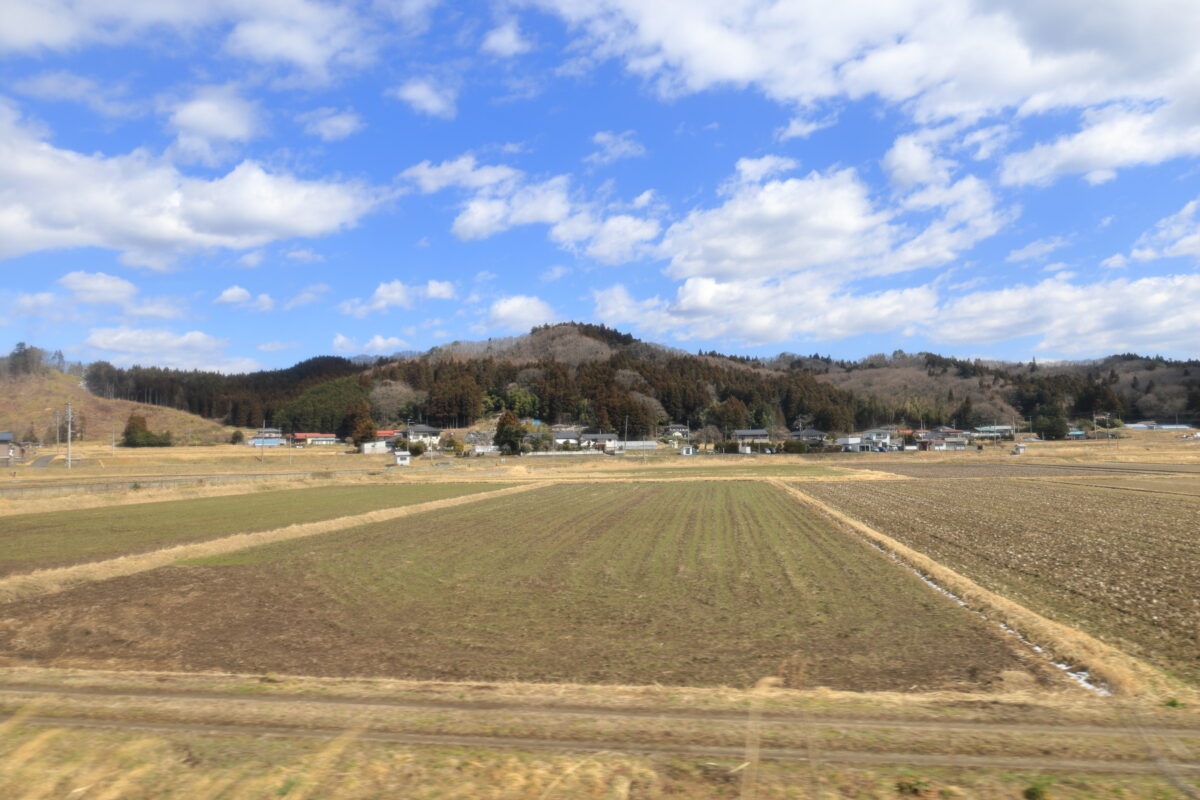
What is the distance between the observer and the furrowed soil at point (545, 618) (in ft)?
28.2

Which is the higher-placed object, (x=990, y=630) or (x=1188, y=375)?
(x=1188, y=375)

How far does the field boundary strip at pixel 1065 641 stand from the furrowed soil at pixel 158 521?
21.0 m

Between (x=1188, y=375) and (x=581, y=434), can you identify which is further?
(x=1188, y=375)

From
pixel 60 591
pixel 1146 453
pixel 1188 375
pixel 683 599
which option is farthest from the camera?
pixel 1188 375

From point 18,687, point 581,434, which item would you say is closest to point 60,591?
point 18,687

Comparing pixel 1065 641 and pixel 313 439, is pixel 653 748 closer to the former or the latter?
pixel 1065 641

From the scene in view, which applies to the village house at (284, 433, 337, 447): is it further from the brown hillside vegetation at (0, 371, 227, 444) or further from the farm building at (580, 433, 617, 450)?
the farm building at (580, 433, 617, 450)

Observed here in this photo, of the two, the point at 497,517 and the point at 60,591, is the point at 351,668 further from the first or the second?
the point at 497,517

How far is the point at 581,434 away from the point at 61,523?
319 feet

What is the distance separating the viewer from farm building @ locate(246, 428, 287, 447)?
4680 inches

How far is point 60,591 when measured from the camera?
1430 centimetres

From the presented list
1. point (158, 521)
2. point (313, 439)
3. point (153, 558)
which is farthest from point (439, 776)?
point (313, 439)

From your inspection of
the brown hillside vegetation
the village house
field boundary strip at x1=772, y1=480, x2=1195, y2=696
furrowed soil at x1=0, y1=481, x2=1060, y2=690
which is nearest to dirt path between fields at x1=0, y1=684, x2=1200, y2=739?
furrowed soil at x1=0, y1=481, x2=1060, y2=690

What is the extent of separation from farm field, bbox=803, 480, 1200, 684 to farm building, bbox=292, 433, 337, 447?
368 ft
